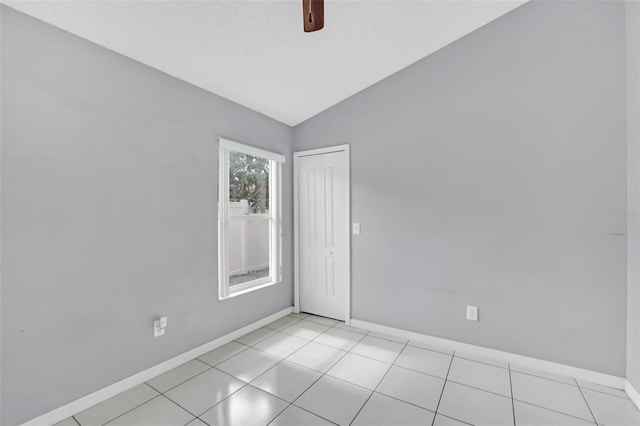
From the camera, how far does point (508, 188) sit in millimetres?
2520

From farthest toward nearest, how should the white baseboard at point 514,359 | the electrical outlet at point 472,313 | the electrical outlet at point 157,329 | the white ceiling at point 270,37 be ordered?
1. the electrical outlet at point 472,313
2. the electrical outlet at point 157,329
3. the white baseboard at point 514,359
4. the white ceiling at point 270,37

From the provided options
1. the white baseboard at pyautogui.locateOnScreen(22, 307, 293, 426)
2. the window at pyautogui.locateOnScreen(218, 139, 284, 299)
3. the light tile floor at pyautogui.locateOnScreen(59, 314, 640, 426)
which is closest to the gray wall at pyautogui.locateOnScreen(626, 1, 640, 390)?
the light tile floor at pyautogui.locateOnScreen(59, 314, 640, 426)

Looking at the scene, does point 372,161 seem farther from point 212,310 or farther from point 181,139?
point 212,310

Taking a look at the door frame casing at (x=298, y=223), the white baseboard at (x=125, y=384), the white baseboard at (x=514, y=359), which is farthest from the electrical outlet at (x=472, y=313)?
the white baseboard at (x=125, y=384)

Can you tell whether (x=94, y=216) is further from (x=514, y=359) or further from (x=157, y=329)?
(x=514, y=359)

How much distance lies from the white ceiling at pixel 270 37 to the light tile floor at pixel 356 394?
2.57m

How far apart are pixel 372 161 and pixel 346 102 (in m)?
0.82

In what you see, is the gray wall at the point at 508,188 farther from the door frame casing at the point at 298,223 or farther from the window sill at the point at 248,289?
the window sill at the point at 248,289

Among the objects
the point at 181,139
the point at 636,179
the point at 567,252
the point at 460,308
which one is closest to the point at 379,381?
the point at 460,308

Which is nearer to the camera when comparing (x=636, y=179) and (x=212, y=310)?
(x=636, y=179)

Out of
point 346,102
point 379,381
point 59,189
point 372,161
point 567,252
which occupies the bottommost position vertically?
point 379,381

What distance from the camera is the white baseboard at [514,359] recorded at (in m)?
2.17

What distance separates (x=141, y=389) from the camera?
2.12 meters

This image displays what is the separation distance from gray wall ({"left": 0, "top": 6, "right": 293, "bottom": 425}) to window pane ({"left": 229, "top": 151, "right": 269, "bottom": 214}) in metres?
0.31
